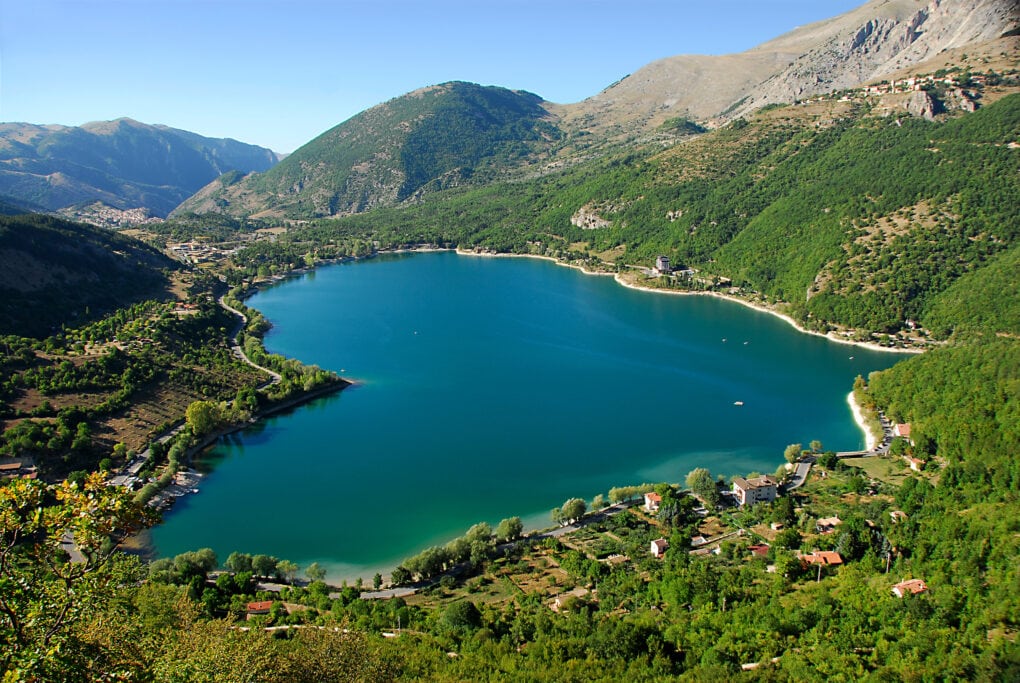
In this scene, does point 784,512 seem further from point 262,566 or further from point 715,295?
point 715,295

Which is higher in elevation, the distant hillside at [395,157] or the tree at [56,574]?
the distant hillside at [395,157]

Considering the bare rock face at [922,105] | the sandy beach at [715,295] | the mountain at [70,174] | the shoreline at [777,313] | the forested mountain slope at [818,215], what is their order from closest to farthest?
the shoreline at [777,313] < the sandy beach at [715,295] < the forested mountain slope at [818,215] < the bare rock face at [922,105] < the mountain at [70,174]

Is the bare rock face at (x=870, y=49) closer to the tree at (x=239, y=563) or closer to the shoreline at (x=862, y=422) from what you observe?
the shoreline at (x=862, y=422)

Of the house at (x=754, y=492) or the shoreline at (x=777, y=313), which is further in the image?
the shoreline at (x=777, y=313)

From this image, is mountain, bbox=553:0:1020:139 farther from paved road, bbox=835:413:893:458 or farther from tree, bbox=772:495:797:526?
tree, bbox=772:495:797:526

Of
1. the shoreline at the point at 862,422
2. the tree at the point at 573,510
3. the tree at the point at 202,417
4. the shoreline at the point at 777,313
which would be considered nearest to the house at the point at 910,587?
the tree at the point at 573,510

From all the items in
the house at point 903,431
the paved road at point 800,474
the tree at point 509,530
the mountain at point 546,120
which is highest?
the mountain at point 546,120

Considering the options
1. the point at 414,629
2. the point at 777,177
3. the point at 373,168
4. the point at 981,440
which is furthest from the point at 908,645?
the point at 373,168
